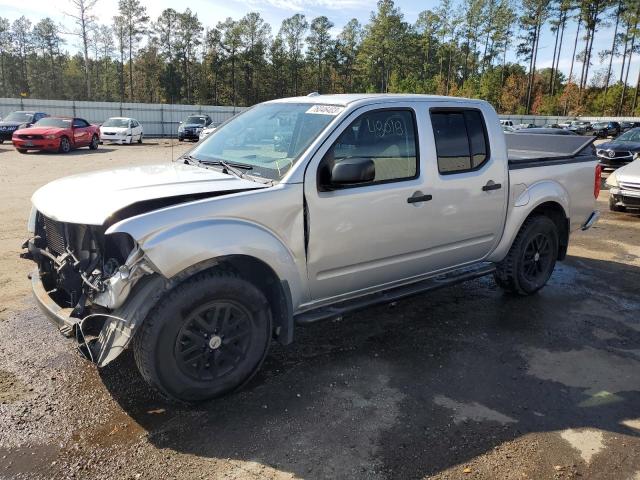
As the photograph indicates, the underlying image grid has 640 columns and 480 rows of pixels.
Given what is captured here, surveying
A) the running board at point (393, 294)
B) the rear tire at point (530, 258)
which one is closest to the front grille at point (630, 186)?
the rear tire at point (530, 258)

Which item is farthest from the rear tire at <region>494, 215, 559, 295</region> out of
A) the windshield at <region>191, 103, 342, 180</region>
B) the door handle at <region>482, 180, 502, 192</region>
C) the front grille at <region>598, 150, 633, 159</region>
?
the front grille at <region>598, 150, 633, 159</region>

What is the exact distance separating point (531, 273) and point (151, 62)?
77.8m

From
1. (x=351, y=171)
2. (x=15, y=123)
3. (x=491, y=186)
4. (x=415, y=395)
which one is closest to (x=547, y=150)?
(x=491, y=186)

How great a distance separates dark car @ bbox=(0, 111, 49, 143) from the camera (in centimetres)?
2484

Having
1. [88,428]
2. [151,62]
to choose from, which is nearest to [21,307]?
[88,428]

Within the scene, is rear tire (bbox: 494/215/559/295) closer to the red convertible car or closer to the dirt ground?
the dirt ground

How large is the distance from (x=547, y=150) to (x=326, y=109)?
334cm

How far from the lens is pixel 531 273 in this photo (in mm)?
5555

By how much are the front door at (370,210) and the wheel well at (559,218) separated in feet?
6.30

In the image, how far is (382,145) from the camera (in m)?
4.01

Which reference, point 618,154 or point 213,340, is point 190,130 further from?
→ point 213,340

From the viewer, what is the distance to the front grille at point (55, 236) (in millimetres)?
3480

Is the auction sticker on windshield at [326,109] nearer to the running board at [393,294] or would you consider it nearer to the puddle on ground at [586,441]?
the running board at [393,294]

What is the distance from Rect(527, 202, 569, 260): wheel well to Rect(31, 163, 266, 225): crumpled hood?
3398 millimetres
